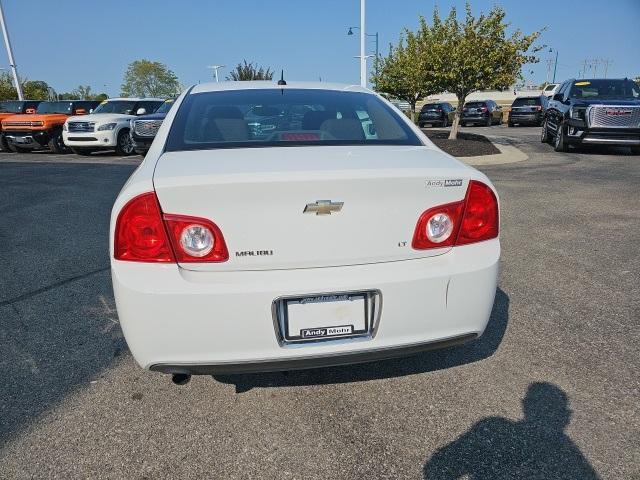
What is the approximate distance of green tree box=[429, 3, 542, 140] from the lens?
519 inches

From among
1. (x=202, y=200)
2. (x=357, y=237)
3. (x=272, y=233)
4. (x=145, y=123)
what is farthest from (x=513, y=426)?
(x=145, y=123)

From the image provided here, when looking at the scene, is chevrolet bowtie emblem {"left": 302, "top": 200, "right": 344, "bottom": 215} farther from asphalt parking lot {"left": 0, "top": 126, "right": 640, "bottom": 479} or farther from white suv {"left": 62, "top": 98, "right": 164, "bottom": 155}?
white suv {"left": 62, "top": 98, "right": 164, "bottom": 155}

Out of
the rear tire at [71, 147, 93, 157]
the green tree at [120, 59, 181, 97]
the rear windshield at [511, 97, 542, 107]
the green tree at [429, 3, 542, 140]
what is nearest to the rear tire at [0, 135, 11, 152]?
the rear tire at [71, 147, 93, 157]

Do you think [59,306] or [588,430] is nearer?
[588,430]

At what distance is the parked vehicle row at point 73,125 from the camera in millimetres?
13484

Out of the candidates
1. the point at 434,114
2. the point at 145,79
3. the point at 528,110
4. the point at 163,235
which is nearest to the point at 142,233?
the point at 163,235

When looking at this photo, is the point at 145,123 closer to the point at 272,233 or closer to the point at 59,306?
the point at 59,306

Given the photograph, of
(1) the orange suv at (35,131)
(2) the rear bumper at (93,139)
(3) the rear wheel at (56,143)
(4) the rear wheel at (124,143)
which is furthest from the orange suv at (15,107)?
(4) the rear wheel at (124,143)

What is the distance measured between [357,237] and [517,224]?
4.44 m

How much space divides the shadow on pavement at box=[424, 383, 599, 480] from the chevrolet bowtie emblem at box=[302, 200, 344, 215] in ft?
3.71

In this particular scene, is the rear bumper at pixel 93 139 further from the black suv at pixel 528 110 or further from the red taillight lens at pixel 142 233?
the black suv at pixel 528 110

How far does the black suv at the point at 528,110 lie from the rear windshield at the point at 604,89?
1374 cm

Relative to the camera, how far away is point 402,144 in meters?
2.46

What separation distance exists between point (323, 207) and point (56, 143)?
628 inches
